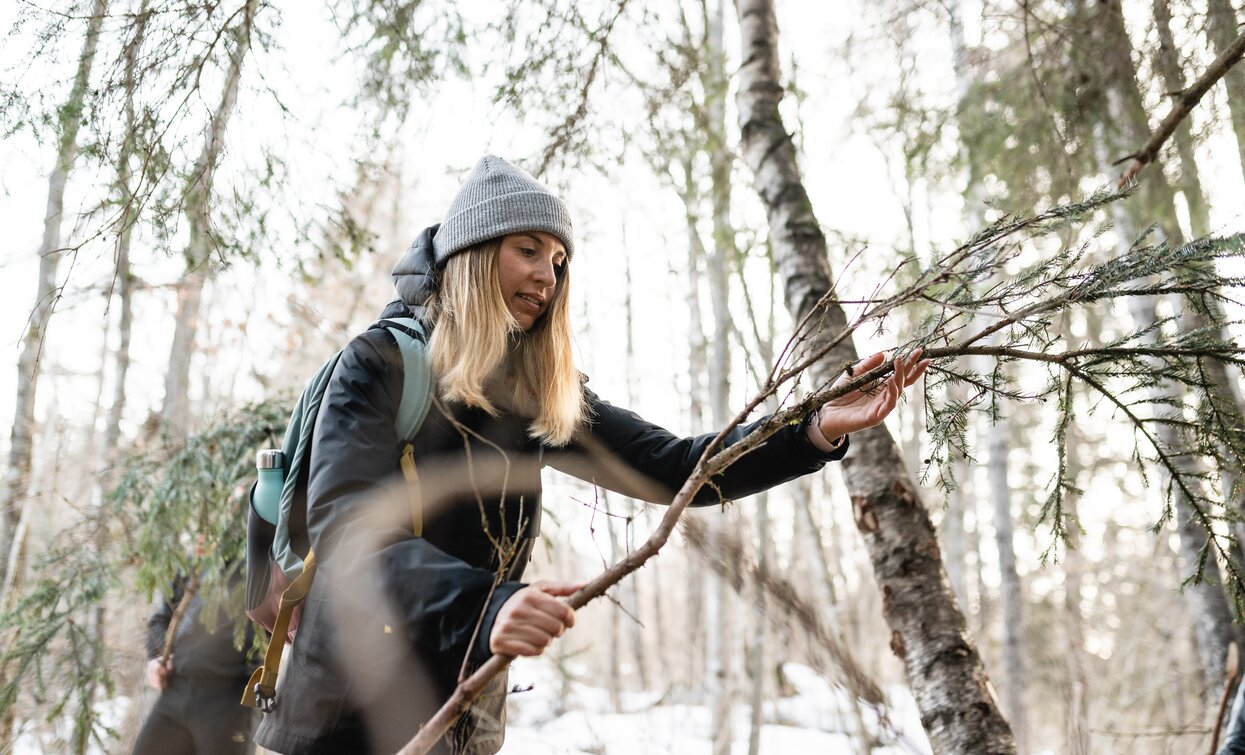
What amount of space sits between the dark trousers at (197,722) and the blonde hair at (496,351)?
258cm

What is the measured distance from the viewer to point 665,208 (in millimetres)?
10016

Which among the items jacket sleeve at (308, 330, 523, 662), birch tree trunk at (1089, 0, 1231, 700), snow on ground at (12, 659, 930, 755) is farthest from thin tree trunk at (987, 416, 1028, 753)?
jacket sleeve at (308, 330, 523, 662)

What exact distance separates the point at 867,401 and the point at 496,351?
0.88m

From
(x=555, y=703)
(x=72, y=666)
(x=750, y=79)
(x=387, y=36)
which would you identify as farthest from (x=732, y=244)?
(x=555, y=703)

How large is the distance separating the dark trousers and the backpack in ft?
7.13

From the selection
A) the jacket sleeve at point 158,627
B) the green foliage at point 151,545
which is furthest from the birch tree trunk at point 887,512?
the jacket sleeve at point 158,627

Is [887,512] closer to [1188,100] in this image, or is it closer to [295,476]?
[1188,100]

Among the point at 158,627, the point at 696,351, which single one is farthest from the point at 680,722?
the point at 158,627

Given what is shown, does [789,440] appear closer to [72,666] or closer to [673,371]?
[72,666]

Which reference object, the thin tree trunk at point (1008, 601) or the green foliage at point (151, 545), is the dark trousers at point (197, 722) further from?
the thin tree trunk at point (1008, 601)

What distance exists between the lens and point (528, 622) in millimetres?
1310

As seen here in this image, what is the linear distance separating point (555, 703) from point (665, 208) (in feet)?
21.3

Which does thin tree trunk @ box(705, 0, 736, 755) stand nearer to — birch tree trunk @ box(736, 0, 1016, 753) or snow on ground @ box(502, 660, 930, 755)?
snow on ground @ box(502, 660, 930, 755)

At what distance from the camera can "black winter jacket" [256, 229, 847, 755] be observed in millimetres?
1438
